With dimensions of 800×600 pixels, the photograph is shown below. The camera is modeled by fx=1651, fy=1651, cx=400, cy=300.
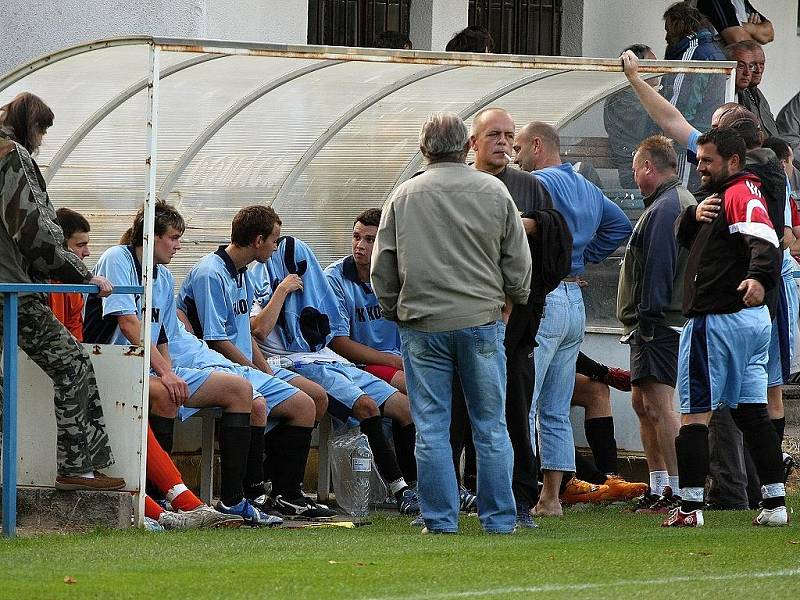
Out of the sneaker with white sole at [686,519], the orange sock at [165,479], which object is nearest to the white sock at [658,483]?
the sneaker with white sole at [686,519]

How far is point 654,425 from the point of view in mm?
9336

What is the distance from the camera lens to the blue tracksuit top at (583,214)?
8.75 meters

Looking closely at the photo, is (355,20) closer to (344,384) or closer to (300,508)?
(344,384)

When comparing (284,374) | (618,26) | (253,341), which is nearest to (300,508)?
(284,374)

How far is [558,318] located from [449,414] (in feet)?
4.43

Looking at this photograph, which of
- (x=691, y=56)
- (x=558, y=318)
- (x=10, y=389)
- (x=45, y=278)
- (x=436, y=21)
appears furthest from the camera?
(x=436, y=21)

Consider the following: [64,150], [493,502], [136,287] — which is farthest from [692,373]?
[64,150]

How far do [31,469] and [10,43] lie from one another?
443 centimetres

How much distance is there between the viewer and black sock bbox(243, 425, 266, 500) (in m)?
8.69

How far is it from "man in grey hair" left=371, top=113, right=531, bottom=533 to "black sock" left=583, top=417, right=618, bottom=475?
2.50 m

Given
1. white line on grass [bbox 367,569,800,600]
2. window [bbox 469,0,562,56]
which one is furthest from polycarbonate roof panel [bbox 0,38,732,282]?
white line on grass [bbox 367,569,800,600]

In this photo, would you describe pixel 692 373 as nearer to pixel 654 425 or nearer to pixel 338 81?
pixel 654 425

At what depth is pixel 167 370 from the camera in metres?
8.31

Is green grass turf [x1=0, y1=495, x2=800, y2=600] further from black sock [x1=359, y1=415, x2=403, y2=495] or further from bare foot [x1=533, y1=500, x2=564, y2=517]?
black sock [x1=359, y1=415, x2=403, y2=495]
